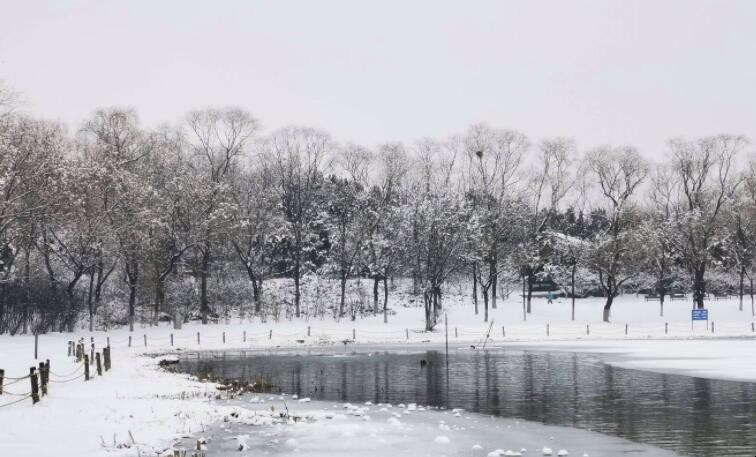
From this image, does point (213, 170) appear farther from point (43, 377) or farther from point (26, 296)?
point (43, 377)

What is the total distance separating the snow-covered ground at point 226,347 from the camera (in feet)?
62.3

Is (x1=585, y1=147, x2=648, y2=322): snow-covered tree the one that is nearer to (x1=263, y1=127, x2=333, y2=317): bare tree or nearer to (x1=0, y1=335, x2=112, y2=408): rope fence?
(x1=263, y1=127, x2=333, y2=317): bare tree

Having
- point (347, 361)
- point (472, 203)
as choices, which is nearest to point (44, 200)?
point (347, 361)

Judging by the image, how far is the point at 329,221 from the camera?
3233 inches

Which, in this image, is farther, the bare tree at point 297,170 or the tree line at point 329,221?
the bare tree at point 297,170

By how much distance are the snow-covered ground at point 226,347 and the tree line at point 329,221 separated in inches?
148

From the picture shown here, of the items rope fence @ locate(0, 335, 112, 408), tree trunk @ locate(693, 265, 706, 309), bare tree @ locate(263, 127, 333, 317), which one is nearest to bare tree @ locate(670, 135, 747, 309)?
tree trunk @ locate(693, 265, 706, 309)

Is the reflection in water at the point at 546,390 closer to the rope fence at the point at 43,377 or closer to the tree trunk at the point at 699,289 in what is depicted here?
the rope fence at the point at 43,377

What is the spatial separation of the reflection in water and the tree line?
2235cm

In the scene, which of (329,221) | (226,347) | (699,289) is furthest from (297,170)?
(699,289)

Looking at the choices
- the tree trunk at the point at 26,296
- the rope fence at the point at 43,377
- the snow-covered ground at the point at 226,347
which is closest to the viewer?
the snow-covered ground at the point at 226,347

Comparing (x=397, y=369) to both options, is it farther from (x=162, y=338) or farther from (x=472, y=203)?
(x=472, y=203)

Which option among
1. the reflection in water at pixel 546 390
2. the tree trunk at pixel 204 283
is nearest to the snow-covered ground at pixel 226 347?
the tree trunk at pixel 204 283

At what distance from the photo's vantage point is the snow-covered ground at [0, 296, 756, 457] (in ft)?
62.3
